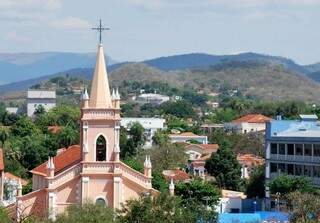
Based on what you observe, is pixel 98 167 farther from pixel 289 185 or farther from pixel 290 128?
pixel 290 128

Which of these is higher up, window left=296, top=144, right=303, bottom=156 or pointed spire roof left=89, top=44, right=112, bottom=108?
pointed spire roof left=89, top=44, right=112, bottom=108

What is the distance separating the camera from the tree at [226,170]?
7606 centimetres

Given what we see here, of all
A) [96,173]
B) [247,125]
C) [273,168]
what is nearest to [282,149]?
[273,168]

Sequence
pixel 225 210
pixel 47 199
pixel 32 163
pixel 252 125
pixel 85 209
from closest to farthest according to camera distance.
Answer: pixel 85 209 < pixel 47 199 < pixel 225 210 < pixel 32 163 < pixel 252 125

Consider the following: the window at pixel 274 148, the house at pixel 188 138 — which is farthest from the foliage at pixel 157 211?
the house at pixel 188 138

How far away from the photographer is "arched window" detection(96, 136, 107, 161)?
48.5 meters

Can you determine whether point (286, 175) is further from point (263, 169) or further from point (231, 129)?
point (231, 129)

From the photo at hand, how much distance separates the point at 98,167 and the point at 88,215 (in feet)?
32.9

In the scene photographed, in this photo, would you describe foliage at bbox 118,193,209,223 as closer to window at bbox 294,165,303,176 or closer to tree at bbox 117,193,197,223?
tree at bbox 117,193,197,223

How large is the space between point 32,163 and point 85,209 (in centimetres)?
4573

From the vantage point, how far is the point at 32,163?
3356 inches

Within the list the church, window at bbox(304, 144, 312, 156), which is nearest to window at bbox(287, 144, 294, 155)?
window at bbox(304, 144, 312, 156)

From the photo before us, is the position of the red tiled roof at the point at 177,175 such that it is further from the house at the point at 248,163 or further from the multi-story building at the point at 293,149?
the house at the point at 248,163

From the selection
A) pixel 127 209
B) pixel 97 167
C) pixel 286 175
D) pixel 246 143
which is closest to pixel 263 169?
pixel 286 175
